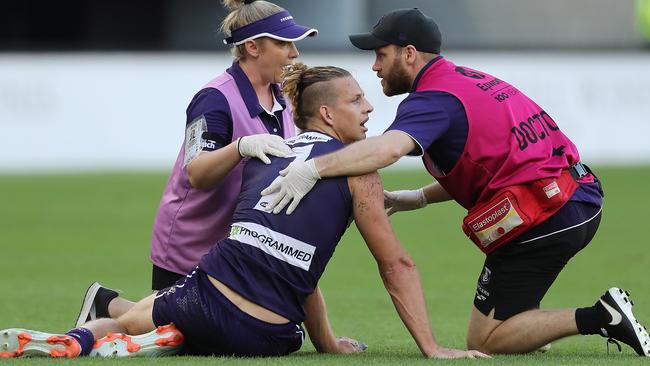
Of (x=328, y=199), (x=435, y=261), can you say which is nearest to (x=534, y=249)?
(x=328, y=199)

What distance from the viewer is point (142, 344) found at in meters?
6.39

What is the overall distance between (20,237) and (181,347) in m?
8.04

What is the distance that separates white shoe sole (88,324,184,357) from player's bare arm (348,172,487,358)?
1.11 m

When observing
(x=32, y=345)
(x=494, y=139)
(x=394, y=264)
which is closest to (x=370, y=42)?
(x=494, y=139)

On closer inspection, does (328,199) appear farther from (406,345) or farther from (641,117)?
(641,117)

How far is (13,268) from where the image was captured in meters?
11.7

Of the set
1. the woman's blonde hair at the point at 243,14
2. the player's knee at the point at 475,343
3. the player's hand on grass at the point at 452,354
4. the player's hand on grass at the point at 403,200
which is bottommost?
the player's knee at the point at 475,343

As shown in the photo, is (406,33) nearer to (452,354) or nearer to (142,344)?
(452,354)

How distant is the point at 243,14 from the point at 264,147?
1303mm

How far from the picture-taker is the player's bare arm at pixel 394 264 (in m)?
6.38

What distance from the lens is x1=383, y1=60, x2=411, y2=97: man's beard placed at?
7145 mm

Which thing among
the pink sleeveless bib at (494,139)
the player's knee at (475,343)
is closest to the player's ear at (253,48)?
the pink sleeveless bib at (494,139)

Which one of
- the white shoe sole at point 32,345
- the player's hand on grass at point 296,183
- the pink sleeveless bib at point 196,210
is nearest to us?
the white shoe sole at point 32,345

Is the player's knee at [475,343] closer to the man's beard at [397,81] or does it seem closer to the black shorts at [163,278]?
the man's beard at [397,81]
